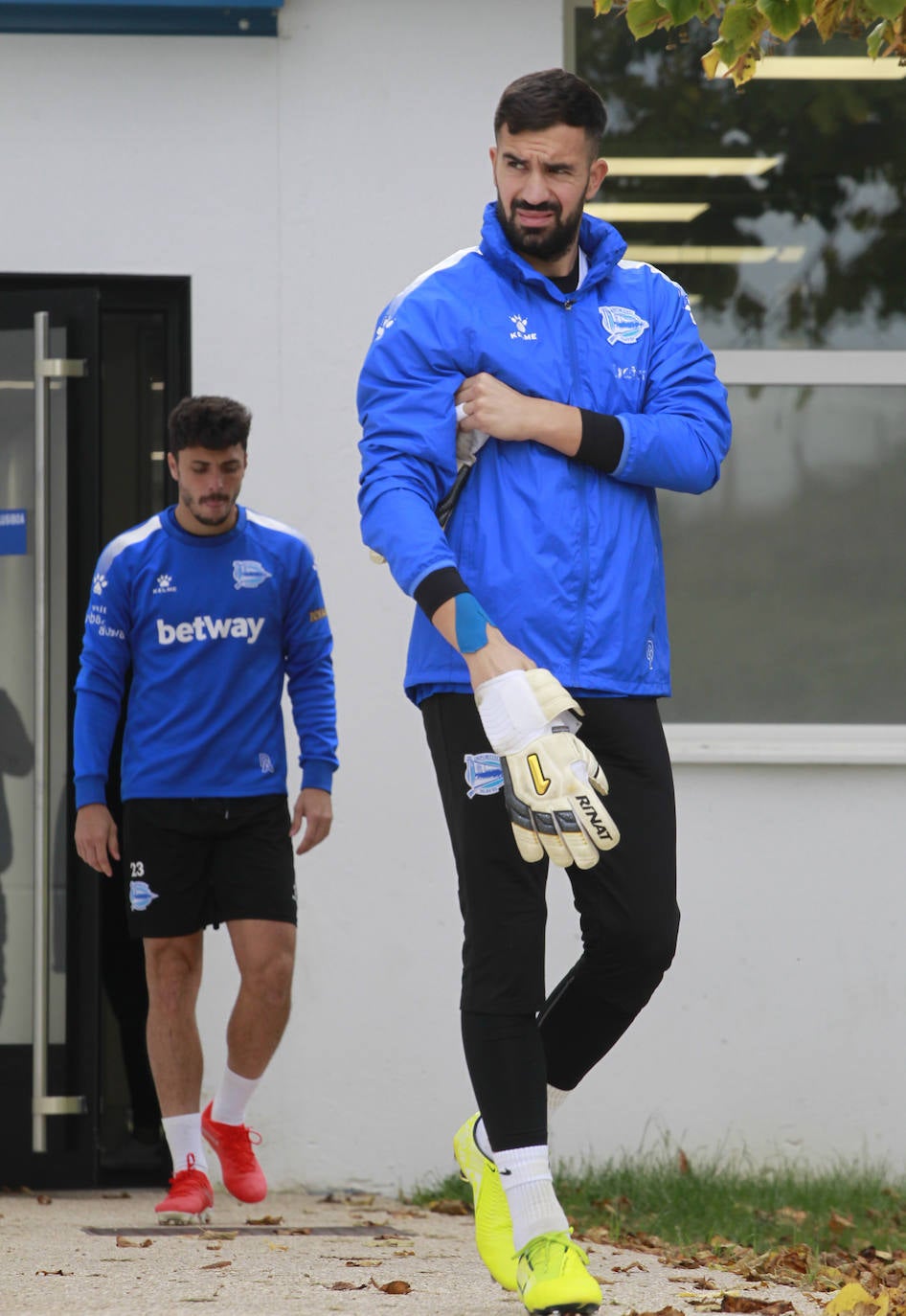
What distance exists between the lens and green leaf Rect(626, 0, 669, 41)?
3695mm

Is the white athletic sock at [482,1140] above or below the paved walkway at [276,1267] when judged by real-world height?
above

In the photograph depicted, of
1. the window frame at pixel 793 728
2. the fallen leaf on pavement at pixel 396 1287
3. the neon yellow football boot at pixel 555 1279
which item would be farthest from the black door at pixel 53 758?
the neon yellow football boot at pixel 555 1279

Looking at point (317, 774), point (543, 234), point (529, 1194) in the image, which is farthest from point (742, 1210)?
point (543, 234)

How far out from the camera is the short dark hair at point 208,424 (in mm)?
5090

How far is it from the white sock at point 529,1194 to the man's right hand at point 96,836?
2225 mm

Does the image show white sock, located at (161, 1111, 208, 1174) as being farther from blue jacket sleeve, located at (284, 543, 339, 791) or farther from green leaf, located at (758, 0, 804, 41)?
green leaf, located at (758, 0, 804, 41)

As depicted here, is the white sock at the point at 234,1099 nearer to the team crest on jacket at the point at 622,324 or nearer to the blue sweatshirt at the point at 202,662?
the blue sweatshirt at the point at 202,662

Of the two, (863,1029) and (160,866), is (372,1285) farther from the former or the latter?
(863,1029)

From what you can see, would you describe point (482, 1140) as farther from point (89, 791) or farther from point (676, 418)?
point (89, 791)

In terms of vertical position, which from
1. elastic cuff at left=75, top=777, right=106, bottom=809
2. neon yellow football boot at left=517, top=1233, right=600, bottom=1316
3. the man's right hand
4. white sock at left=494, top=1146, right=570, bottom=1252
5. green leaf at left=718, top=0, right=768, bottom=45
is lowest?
neon yellow football boot at left=517, top=1233, right=600, bottom=1316

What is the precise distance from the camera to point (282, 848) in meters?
5.21

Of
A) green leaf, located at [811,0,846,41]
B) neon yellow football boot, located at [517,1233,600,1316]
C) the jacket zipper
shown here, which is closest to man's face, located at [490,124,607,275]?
the jacket zipper

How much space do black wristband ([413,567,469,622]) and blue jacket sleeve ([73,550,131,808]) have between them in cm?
220

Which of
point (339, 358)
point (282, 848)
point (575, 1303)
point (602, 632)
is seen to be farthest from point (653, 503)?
point (339, 358)
